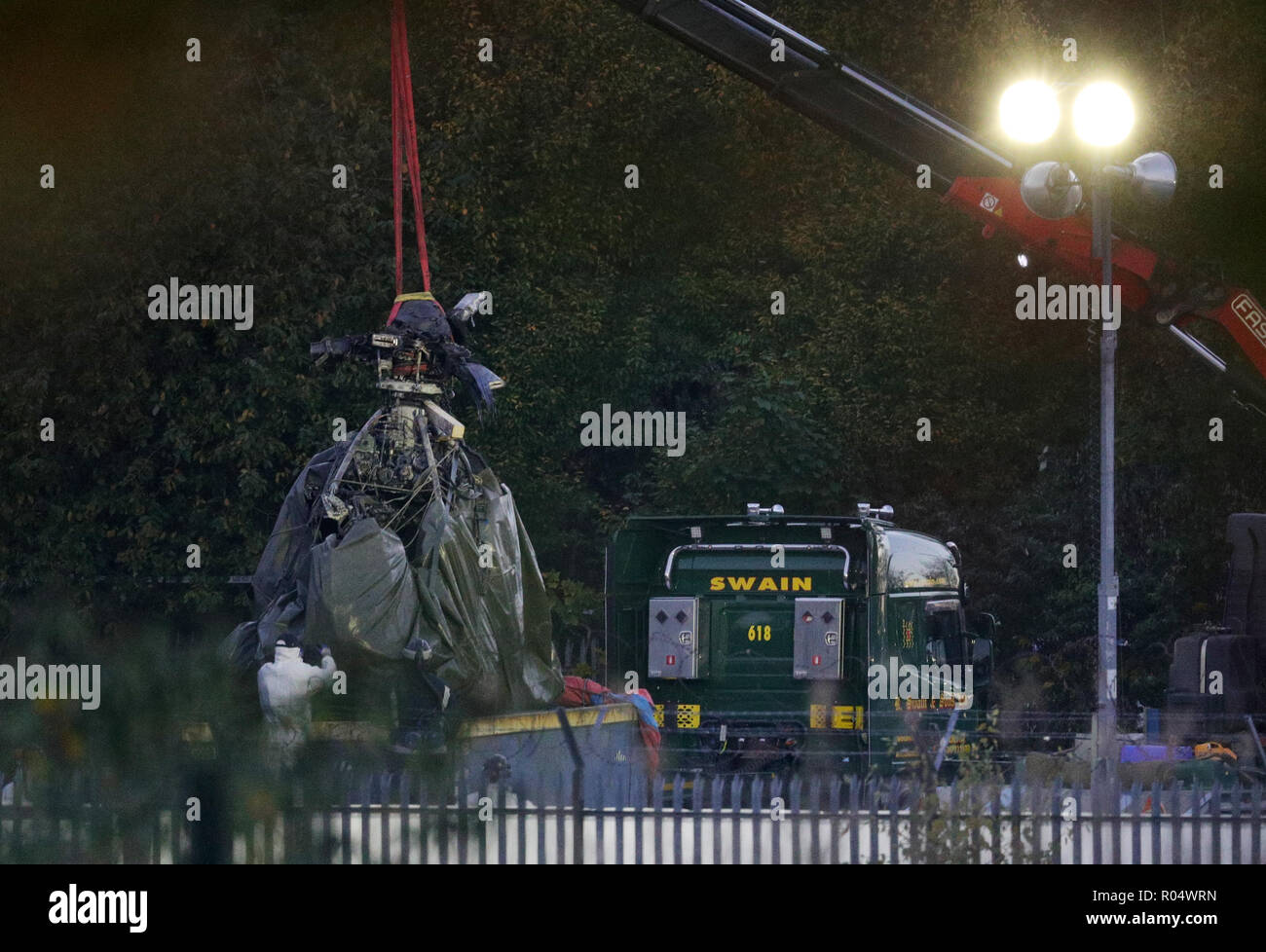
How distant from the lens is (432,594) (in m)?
14.8

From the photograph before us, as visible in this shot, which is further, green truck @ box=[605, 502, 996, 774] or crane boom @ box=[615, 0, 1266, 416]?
crane boom @ box=[615, 0, 1266, 416]

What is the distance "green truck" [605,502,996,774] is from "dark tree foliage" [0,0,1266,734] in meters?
9.30

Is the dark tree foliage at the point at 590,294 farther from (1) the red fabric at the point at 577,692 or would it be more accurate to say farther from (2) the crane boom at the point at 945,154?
(1) the red fabric at the point at 577,692

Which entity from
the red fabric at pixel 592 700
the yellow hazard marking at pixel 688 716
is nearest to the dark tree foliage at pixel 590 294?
the yellow hazard marking at pixel 688 716

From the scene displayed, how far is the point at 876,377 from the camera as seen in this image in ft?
98.4

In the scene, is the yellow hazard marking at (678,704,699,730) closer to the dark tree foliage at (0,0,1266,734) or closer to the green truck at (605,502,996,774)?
the green truck at (605,502,996,774)

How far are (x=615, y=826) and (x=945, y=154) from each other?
406 inches

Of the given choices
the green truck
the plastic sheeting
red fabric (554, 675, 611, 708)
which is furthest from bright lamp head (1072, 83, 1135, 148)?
red fabric (554, 675, 611, 708)

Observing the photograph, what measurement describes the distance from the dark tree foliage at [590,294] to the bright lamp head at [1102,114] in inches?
384

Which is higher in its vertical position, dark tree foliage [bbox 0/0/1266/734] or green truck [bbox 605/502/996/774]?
dark tree foliage [bbox 0/0/1266/734]

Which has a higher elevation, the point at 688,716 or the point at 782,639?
the point at 782,639

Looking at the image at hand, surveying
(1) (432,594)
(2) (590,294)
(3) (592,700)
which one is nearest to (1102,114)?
(3) (592,700)

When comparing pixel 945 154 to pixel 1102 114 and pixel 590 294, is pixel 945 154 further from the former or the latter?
pixel 590 294

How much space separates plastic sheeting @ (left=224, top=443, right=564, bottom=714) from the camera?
14469 millimetres
